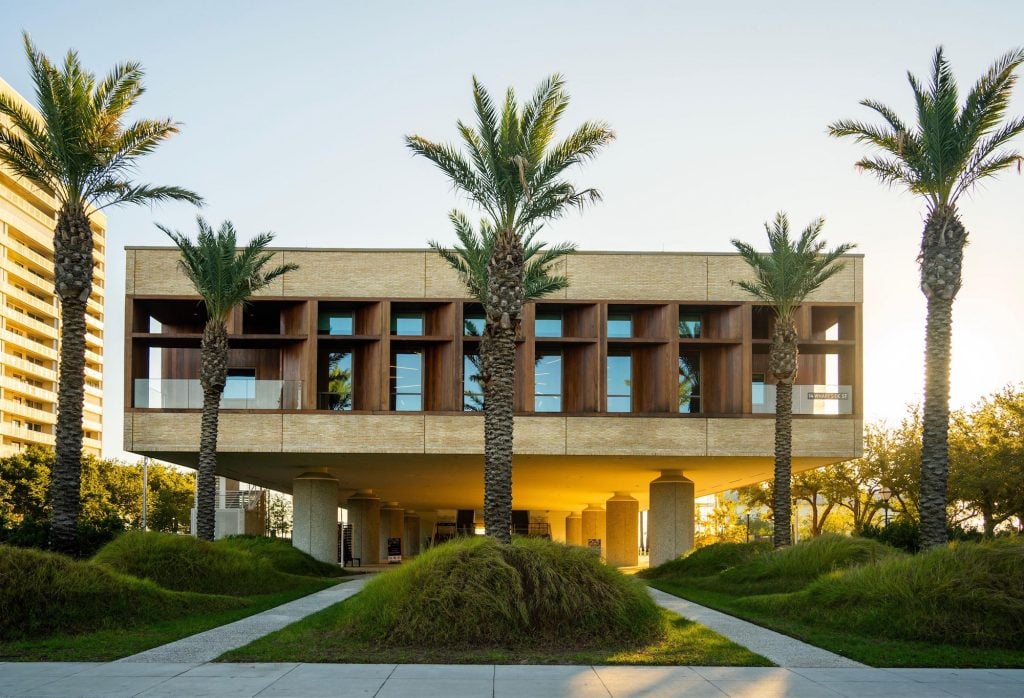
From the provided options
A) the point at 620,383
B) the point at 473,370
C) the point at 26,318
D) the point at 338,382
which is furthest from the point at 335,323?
the point at 26,318

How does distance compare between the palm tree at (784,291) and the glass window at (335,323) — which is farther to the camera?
the glass window at (335,323)

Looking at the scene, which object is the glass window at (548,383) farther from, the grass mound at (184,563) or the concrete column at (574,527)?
the concrete column at (574,527)

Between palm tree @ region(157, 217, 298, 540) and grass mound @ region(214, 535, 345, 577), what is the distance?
271 cm

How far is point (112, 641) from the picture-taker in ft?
47.3

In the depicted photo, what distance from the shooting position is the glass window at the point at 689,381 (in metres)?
33.8

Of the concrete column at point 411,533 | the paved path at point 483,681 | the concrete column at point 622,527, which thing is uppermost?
the paved path at point 483,681

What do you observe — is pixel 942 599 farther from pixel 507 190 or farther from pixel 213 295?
pixel 213 295

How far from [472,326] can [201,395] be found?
8.95 m

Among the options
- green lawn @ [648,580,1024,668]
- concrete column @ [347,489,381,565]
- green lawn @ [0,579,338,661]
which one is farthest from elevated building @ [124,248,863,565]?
concrete column @ [347,489,381,565]

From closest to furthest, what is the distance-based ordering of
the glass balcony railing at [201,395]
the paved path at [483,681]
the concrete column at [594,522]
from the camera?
the paved path at [483,681]
the glass balcony railing at [201,395]
the concrete column at [594,522]

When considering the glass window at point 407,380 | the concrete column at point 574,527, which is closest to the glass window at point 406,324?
the glass window at point 407,380

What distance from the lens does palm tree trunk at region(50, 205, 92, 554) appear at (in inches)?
842

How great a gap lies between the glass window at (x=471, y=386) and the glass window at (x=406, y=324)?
1857 millimetres

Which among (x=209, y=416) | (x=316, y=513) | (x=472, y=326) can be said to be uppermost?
(x=472, y=326)
